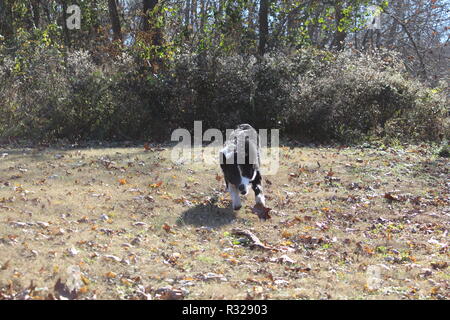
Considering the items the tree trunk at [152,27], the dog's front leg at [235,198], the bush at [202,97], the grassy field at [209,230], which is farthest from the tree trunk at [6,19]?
the dog's front leg at [235,198]

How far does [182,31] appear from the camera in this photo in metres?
17.6

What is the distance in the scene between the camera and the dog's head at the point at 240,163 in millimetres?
8555

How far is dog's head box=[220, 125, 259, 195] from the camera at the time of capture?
8555 mm

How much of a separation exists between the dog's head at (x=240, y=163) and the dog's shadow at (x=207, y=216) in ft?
1.68

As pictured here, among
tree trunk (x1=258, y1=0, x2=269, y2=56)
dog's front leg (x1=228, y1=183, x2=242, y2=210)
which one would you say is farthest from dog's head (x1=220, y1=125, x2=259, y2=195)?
tree trunk (x1=258, y1=0, x2=269, y2=56)

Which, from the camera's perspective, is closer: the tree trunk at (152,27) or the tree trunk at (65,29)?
the tree trunk at (152,27)

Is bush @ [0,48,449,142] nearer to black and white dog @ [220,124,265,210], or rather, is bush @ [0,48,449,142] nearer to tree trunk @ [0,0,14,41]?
tree trunk @ [0,0,14,41]

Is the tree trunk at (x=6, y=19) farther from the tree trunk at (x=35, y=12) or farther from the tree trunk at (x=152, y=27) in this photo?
the tree trunk at (x=152, y=27)

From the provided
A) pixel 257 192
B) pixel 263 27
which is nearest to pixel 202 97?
pixel 263 27

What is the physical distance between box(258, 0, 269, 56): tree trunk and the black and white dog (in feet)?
30.5

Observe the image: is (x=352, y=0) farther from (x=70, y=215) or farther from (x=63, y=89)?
(x=70, y=215)

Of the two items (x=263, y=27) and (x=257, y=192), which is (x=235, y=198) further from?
(x=263, y=27)

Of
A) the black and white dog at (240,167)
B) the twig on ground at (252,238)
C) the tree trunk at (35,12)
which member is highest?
the tree trunk at (35,12)
